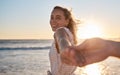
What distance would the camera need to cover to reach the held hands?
2.89 ft

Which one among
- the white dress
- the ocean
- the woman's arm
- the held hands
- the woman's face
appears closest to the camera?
the held hands

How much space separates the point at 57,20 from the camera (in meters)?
2.32

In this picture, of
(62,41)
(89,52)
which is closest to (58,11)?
(62,41)

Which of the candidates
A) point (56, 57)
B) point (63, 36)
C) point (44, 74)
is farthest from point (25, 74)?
point (63, 36)

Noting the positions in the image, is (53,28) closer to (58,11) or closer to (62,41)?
(58,11)

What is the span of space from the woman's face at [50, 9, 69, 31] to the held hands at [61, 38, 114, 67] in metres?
1.27

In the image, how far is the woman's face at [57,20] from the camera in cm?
227

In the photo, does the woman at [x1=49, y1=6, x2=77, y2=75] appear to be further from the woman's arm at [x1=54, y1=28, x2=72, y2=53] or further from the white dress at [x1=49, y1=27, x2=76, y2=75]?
the woman's arm at [x1=54, y1=28, x2=72, y2=53]

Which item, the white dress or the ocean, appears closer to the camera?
the white dress

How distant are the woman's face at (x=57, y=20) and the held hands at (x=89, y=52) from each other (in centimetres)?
127

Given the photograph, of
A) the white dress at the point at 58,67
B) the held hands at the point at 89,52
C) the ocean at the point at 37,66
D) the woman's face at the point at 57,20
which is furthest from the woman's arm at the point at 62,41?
the ocean at the point at 37,66

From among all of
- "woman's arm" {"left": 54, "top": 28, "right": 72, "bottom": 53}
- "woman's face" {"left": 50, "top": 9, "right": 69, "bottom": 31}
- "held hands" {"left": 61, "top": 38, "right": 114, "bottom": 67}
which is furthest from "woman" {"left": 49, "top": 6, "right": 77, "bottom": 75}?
"held hands" {"left": 61, "top": 38, "right": 114, "bottom": 67}

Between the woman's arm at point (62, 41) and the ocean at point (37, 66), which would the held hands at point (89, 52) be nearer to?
the woman's arm at point (62, 41)

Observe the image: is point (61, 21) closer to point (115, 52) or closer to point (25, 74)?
point (115, 52)
